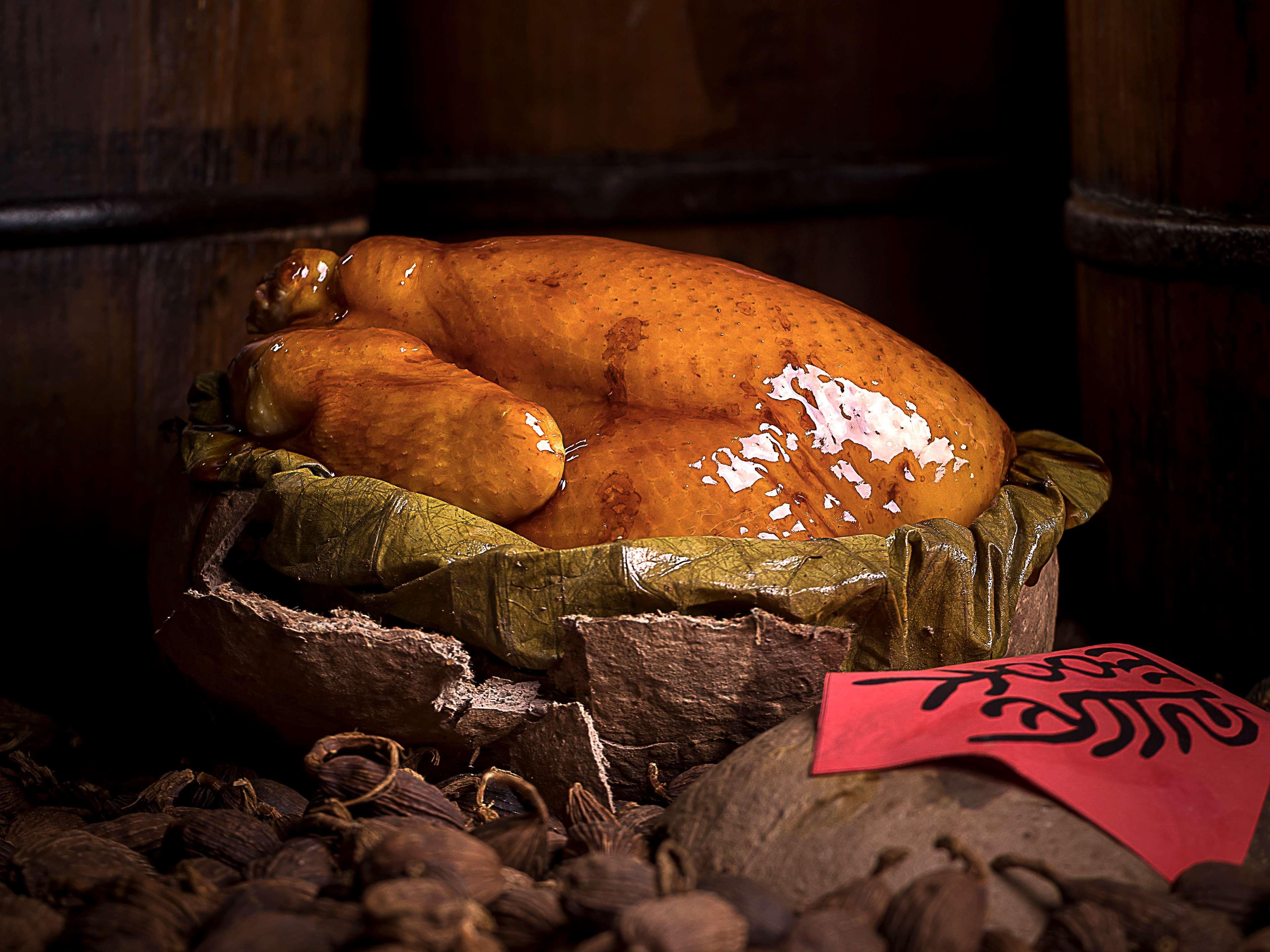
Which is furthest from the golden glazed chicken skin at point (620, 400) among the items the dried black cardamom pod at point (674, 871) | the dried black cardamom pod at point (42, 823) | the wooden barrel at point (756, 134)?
the wooden barrel at point (756, 134)

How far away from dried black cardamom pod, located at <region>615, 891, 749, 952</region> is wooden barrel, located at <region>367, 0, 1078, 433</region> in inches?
64.6

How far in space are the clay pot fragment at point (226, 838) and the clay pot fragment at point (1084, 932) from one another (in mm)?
677

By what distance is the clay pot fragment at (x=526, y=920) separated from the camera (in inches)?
35.4

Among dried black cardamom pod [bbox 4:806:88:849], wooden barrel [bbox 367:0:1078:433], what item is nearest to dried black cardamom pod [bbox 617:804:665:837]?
dried black cardamom pod [bbox 4:806:88:849]

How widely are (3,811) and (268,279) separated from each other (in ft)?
2.31

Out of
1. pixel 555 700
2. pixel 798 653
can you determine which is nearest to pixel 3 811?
pixel 555 700

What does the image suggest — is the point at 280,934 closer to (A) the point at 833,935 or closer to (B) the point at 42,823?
(A) the point at 833,935

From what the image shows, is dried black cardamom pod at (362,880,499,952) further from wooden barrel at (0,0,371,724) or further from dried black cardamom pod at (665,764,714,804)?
wooden barrel at (0,0,371,724)

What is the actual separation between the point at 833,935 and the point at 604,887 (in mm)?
175

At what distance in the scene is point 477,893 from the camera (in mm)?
933

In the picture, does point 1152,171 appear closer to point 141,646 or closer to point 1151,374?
point 1151,374

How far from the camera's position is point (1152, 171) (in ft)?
5.59

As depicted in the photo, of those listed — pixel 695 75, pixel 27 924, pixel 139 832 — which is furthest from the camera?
pixel 695 75

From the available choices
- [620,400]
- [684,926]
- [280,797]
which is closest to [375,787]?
[280,797]
